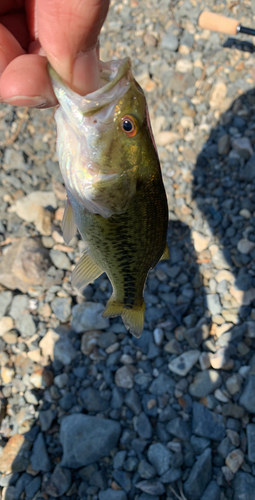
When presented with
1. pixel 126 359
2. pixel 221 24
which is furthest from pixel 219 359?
pixel 221 24

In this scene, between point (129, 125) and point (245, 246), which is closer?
point (129, 125)

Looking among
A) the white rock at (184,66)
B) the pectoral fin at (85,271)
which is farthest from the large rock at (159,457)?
the white rock at (184,66)

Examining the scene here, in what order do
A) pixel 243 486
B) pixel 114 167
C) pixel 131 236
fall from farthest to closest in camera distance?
pixel 243 486
pixel 131 236
pixel 114 167

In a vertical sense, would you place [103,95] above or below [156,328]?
above

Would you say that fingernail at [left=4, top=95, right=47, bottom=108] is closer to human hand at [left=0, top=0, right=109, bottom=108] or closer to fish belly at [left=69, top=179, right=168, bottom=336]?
human hand at [left=0, top=0, right=109, bottom=108]

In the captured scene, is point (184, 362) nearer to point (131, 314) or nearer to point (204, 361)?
point (204, 361)

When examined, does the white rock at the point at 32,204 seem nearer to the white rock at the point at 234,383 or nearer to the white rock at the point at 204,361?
the white rock at the point at 204,361

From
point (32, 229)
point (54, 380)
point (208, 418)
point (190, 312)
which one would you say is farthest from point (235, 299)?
point (32, 229)

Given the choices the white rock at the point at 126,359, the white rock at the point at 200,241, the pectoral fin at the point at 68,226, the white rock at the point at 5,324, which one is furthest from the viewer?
the white rock at the point at 200,241
